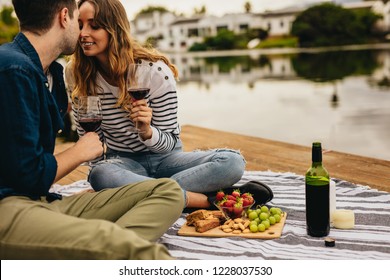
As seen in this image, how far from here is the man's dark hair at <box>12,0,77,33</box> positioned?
205 cm

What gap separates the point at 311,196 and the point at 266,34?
57660 mm

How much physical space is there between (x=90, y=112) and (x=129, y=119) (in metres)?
0.76

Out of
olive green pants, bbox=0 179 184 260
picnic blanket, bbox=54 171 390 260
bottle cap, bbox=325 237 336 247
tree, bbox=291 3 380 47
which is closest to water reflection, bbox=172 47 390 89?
picnic blanket, bbox=54 171 390 260

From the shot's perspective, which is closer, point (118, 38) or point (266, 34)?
point (118, 38)

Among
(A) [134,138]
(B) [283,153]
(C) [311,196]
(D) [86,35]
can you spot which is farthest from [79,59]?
(B) [283,153]

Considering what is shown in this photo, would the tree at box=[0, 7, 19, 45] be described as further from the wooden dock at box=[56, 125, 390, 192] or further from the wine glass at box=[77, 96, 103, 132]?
the wine glass at box=[77, 96, 103, 132]

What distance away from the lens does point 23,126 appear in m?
1.85

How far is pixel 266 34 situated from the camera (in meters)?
58.6

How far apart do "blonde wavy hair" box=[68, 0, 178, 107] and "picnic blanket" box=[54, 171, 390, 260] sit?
2.83 feet

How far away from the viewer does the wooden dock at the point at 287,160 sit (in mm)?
3779

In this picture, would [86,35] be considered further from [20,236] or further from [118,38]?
[20,236]

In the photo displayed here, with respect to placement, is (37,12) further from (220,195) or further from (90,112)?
(220,195)

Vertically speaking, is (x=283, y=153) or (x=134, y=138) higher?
(x=134, y=138)

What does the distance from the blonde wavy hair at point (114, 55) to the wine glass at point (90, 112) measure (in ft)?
1.74
